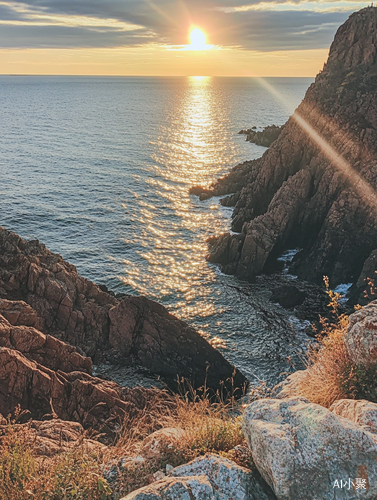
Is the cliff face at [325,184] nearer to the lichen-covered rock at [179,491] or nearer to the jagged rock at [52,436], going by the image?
the jagged rock at [52,436]

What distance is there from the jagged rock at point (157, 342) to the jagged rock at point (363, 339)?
1772 cm

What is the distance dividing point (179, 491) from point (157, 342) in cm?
2081

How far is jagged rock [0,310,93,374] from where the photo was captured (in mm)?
17078

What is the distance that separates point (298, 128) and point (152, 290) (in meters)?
A: 29.0

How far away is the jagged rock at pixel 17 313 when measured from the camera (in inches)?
763

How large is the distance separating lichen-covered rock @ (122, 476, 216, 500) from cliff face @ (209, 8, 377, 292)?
34688 mm

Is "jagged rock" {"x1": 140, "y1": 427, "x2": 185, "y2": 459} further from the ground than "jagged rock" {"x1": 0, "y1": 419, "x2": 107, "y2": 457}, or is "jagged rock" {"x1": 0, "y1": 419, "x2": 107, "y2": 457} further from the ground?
"jagged rock" {"x1": 140, "y1": 427, "x2": 185, "y2": 459}

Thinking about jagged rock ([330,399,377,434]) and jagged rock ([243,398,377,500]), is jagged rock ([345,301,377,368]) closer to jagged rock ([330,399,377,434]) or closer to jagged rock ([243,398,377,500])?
jagged rock ([330,399,377,434])

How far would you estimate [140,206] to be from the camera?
58031mm

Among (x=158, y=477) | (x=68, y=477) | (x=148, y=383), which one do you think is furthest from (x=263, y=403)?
(x=148, y=383)

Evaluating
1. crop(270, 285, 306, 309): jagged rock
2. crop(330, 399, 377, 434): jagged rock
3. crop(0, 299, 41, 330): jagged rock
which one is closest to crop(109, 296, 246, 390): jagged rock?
crop(0, 299, 41, 330): jagged rock

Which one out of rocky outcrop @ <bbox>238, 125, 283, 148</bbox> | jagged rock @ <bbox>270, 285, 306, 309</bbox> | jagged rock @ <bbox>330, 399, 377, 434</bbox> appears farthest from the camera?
rocky outcrop @ <bbox>238, 125, 283, 148</bbox>

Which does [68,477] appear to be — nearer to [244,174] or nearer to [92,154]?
[244,174]

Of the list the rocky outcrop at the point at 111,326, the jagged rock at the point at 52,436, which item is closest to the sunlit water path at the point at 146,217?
the rocky outcrop at the point at 111,326
